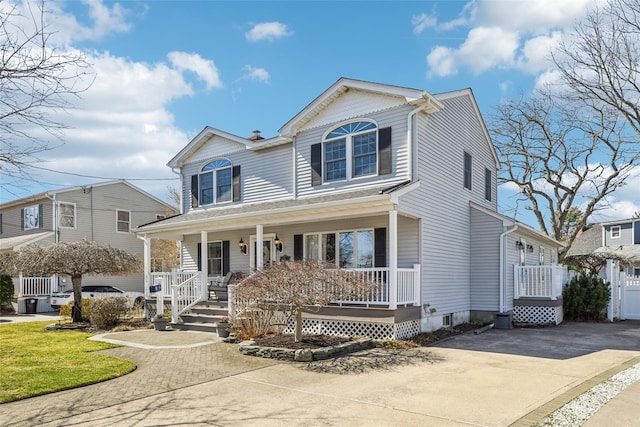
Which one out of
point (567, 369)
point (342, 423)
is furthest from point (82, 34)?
point (567, 369)

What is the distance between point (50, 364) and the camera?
9039 mm

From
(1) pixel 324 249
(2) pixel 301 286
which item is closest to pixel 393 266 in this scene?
(2) pixel 301 286

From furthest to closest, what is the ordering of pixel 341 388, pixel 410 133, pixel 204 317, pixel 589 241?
pixel 589 241
pixel 204 317
pixel 410 133
pixel 341 388

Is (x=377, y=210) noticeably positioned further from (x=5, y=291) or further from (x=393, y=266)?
(x=5, y=291)

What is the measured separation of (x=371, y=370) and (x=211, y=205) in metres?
10.5

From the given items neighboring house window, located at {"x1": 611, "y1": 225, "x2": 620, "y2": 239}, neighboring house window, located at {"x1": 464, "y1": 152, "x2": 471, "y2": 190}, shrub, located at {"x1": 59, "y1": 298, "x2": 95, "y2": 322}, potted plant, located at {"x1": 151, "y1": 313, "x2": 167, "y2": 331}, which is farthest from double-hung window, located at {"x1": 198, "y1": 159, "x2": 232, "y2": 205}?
neighboring house window, located at {"x1": 611, "y1": 225, "x2": 620, "y2": 239}

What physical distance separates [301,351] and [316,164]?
6.60 m

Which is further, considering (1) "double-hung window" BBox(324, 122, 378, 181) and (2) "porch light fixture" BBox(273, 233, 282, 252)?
(2) "porch light fixture" BBox(273, 233, 282, 252)

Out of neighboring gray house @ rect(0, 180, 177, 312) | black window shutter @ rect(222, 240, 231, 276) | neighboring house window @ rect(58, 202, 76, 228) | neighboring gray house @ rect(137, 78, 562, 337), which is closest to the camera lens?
neighboring gray house @ rect(137, 78, 562, 337)

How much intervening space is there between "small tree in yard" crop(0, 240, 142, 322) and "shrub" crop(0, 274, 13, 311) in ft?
23.7

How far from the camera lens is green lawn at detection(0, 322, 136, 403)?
24.1ft

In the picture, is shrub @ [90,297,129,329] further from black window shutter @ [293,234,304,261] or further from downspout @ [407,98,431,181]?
downspout @ [407,98,431,181]

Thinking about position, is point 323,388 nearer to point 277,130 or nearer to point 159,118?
point 159,118

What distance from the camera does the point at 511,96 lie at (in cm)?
2784
